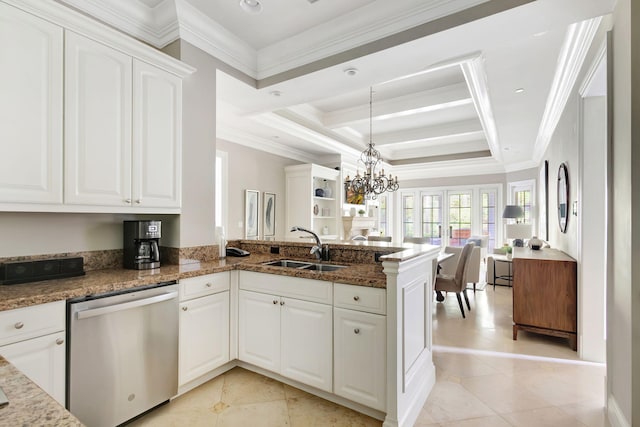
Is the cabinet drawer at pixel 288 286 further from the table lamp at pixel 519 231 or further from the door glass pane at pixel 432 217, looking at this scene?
the door glass pane at pixel 432 217

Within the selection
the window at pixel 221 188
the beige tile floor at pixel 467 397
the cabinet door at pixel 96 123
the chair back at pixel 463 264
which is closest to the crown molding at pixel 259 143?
the window at pixel 221 188

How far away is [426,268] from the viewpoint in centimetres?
242

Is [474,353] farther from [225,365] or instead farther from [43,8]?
[43,8]

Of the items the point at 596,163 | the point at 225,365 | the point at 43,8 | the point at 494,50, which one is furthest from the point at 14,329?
the point at 596,163

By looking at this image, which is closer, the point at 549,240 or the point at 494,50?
the point at 494,50

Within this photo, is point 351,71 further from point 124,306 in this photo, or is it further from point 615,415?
point 615,415

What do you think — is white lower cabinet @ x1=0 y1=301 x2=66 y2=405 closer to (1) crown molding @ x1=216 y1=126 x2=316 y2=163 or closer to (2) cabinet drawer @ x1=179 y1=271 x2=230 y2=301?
(2) cabinet drawer @ x1=179 y1=271 x2=230 y2=301

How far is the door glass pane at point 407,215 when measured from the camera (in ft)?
29.7

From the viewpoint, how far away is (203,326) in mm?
2363

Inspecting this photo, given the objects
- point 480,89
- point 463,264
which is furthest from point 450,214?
point 480,89

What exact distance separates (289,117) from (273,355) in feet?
11.8

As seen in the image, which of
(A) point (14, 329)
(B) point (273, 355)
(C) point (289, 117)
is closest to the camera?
(A) point (14, 329)

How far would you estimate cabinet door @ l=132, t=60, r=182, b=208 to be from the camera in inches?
90.0

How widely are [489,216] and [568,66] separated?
5559 mm
